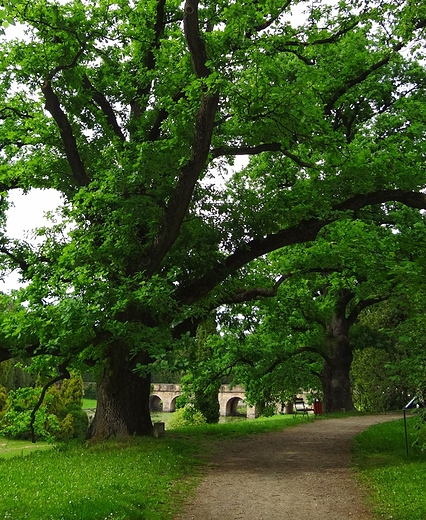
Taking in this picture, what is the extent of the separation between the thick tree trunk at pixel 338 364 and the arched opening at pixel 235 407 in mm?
43090

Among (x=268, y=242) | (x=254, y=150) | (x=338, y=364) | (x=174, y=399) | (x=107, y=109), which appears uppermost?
(x=107, y=109)

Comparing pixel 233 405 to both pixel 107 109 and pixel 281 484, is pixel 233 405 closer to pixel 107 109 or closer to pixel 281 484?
pixel 107 109

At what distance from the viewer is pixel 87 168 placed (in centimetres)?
1501

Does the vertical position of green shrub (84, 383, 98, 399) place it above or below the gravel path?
above

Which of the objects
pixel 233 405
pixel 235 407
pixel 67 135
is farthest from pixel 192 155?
pixel 235 407

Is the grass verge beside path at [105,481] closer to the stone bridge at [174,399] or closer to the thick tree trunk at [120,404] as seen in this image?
the thick tree trunk at [120,404]

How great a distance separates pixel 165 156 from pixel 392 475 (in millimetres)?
7461

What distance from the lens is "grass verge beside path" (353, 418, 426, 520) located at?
7316 mm

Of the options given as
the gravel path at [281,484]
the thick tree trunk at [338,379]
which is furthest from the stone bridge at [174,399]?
the gravel path at [281,484]

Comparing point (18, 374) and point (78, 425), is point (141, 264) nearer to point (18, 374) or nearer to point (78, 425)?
point (78, 425)

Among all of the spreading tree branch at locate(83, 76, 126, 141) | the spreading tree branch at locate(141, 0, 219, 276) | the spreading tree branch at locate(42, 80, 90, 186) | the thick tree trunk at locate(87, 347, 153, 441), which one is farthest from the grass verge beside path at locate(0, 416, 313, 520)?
the spreading tree branch at locate(83, 76, 126, 141)

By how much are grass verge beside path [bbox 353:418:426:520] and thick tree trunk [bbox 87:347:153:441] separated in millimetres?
5288

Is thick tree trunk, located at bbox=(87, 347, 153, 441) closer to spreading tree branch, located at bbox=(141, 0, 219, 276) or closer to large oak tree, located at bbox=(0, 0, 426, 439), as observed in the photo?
large oak tree, located at bbox=(0, 0, 426, 439)

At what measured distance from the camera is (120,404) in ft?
44.2
